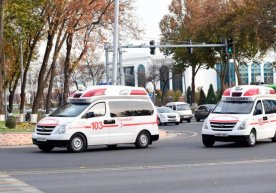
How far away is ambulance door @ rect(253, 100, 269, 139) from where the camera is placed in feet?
76.6

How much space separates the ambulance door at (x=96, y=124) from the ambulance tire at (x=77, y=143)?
253 millimetres

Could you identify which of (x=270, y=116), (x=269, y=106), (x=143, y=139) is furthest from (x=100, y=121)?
(x=269, y=106)

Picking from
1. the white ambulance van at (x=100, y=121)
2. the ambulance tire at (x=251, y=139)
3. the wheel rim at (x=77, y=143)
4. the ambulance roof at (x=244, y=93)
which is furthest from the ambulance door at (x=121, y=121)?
the ambulance tire at (x=251, y=139)

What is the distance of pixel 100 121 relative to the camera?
72.9 feet

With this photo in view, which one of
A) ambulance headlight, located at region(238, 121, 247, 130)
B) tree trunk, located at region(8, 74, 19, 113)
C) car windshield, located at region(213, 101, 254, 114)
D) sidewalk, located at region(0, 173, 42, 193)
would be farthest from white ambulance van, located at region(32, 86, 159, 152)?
tree trunk, located at region(8, 74, 19, 113)

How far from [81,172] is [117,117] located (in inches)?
309

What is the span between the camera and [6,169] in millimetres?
16047

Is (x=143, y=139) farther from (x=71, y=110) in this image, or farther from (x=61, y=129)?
(x=61, y=129)

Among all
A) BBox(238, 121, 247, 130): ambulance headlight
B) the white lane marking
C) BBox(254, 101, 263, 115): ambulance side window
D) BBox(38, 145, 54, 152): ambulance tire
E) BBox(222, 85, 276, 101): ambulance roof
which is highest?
BBox(222, 85, 276, 101): ambulance roof

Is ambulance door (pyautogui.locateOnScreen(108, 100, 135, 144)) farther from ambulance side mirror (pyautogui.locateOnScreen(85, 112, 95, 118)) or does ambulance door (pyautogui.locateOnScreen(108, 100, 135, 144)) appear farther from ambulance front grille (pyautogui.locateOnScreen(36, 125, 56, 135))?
ambulance front grille (pyautogui.locateOnScreen(36, 125, 56, 135))

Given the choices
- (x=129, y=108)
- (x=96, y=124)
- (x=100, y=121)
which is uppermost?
(x=129, y=108)

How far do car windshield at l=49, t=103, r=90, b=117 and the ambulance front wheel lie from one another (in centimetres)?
257

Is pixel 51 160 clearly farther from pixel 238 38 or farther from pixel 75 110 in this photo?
pixel 238 38

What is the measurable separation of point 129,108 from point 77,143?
2.67 m
